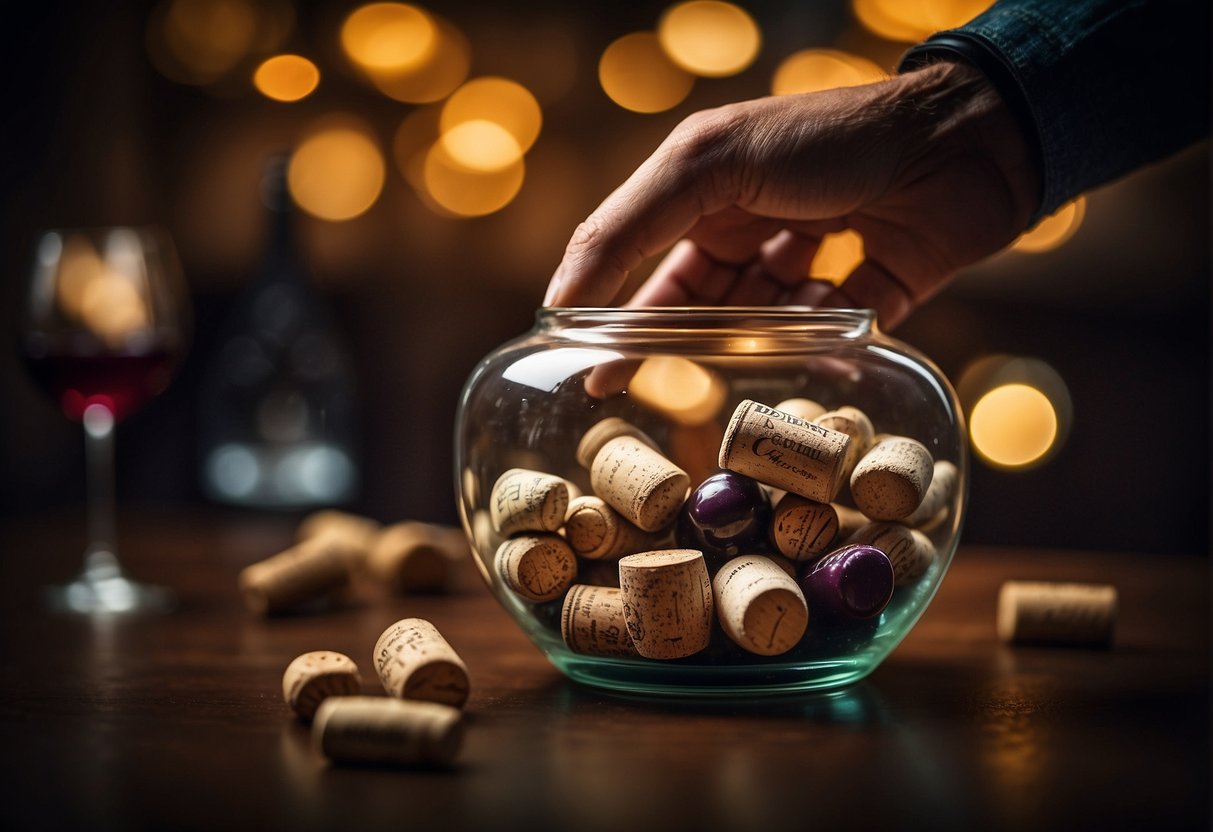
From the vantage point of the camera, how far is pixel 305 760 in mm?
744

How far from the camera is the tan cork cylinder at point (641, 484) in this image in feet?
2.84

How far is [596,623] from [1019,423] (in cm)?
208

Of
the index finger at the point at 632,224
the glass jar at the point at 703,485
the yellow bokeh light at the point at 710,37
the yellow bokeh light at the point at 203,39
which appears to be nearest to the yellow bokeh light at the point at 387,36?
the yellow bokeh light at the point at 203,39

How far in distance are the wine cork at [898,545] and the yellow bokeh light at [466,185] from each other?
232 centimetres

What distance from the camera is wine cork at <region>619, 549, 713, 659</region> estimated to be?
810 millimetres

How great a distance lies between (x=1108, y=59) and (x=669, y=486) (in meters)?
0.65

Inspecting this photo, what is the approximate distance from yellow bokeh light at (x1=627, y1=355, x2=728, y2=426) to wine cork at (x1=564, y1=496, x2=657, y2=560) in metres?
0.08

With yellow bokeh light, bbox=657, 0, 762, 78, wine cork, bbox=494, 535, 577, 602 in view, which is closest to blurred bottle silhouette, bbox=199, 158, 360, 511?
yellow bokeh light, bbox=657, 0, 762, 78

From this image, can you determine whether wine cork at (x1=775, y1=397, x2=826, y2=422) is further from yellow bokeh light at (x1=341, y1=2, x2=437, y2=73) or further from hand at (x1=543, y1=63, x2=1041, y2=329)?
yellow bokeh light at (x1=341, y1=2, x2=437, y2=73)

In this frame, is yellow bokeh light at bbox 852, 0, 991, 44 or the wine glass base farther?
yellow bokeh light at bbox 852, 0, 991, 44

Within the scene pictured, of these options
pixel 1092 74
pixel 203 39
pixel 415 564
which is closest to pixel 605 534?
pixel 415 564

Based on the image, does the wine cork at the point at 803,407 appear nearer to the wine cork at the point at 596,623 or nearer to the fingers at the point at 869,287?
the wine cork at the point at 596,623

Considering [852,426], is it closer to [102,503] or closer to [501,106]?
[102,503]

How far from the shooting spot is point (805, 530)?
0.85m
